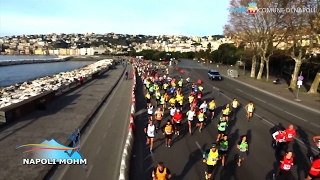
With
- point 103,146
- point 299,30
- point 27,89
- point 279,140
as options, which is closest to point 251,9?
point 299,30

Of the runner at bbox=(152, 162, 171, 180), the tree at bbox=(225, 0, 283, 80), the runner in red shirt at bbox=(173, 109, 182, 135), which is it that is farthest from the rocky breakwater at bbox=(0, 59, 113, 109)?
the tree at bbox=(225, 0, 283, 80)

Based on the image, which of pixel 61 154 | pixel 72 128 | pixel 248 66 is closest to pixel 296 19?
pixel 72 128

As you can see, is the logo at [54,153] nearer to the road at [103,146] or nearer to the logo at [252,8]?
the road at [103,146]

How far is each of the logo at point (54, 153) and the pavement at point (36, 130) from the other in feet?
1.10

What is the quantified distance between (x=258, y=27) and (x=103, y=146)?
1384 inches

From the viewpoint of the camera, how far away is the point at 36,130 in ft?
49.7

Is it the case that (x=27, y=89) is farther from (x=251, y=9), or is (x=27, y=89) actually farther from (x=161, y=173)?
(x=161, y=173)

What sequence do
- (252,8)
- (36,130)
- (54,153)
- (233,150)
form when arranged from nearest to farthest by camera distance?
(54,153) < (233,150) < (36,130) < (252,8)

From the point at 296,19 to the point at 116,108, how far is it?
78.7ft

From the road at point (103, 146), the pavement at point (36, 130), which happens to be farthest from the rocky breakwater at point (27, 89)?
the road at point (103, 146)

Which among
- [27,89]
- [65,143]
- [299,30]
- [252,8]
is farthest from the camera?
[27,89]

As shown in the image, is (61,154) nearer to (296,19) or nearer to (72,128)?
(72,128)

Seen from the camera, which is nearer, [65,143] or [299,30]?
[65,143]

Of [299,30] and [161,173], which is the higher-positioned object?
[299,30]
